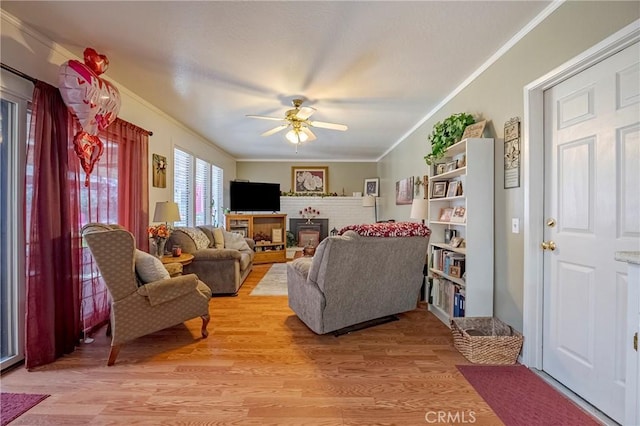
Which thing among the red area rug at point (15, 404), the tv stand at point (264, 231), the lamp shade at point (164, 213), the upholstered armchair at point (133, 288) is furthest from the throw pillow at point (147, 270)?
the tv stand at point (264, 231)

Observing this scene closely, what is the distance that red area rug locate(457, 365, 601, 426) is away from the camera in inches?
65.6

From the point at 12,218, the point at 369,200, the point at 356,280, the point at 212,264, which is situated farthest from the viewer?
the point at 369,200

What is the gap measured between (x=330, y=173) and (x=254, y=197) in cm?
212

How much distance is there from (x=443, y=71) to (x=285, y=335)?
2.92m

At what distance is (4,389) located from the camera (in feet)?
6.30

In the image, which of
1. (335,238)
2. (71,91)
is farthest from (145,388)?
(71,91)

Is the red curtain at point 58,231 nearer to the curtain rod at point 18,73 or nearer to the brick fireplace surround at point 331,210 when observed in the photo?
the curtain rod at point 18,73

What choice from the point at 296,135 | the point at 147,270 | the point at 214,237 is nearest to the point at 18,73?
the point at 147,270

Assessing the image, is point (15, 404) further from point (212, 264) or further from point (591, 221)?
point (591, 221)

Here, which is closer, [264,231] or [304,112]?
[304,112]

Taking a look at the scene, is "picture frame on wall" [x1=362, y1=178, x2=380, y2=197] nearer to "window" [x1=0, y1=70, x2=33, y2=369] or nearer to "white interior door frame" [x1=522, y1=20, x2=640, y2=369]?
"white interior door frame" [x1=522, y1=20, x2=640, y2=369]

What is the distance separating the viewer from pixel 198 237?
4.39 metres

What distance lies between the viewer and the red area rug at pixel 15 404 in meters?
1.68

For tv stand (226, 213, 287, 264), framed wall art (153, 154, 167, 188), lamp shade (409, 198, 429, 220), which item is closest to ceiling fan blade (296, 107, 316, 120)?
lamp shade (409, 198, 429, 220)
